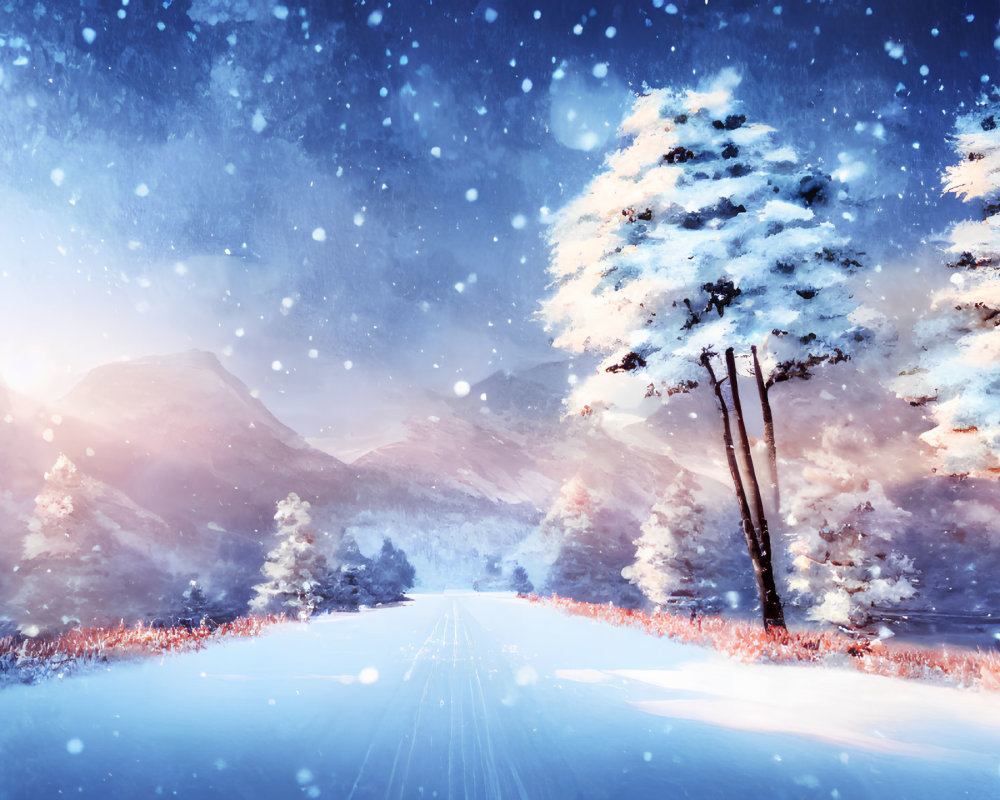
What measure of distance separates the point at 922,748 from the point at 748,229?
837cm

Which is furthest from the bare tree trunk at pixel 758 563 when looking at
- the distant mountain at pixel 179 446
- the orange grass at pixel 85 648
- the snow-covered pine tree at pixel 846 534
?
the distant mountain at pixel 179 446

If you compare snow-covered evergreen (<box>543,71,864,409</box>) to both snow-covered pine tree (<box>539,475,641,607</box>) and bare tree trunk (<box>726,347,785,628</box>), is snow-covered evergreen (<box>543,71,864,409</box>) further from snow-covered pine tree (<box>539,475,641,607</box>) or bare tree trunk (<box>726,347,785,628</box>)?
snow-covered pine tree (<box>539,475,641,607</box>)

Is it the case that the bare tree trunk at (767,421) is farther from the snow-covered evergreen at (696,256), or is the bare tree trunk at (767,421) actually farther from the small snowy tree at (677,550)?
the small snowy tree at (677,550)

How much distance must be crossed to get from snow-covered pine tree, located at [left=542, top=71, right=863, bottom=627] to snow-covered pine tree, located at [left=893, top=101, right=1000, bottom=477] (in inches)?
63.2

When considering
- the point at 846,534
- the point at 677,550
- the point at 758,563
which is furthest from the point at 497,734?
the point at 677,550

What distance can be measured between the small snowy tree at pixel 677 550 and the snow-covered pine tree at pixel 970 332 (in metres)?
20.2

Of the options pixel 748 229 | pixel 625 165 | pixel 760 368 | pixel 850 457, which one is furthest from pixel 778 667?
pixel 850 457

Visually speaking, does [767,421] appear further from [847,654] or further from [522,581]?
[522,581]

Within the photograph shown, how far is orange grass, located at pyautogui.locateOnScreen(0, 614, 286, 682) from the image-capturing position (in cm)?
687

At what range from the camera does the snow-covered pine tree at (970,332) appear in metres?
9.61

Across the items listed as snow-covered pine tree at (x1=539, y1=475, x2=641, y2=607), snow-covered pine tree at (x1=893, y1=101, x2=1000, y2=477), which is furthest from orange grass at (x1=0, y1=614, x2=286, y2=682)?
snow-covered pine tree at (x1=539, y1=475, x2=641, y2=607)

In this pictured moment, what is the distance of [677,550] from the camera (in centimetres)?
2969

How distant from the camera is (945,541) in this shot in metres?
94.8

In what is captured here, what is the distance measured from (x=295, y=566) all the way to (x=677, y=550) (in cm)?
2101
